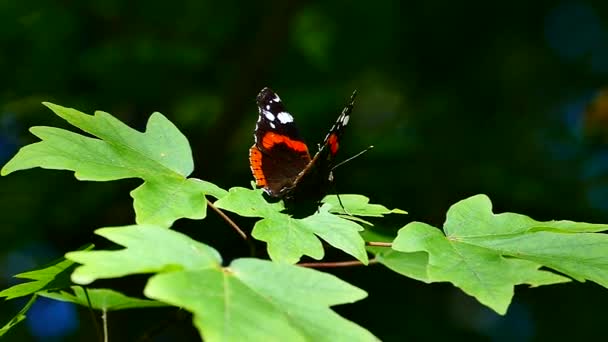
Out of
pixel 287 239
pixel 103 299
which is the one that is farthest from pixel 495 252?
pixel 103 299

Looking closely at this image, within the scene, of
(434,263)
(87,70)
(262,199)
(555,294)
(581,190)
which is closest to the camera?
(434,263)

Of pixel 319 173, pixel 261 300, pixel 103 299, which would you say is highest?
pixel 319 173

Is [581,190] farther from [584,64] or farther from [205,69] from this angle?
[205,69]

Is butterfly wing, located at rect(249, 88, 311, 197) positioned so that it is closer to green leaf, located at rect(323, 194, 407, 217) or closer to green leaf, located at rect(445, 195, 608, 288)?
green leaf, located at rect(323, 194, 407, 217)

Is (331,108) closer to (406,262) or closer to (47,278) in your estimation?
(406,262)

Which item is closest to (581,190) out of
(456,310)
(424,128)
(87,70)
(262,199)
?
(424,128)

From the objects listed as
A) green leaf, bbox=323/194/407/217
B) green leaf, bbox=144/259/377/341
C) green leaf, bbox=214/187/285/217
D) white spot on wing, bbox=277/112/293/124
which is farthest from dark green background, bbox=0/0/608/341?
green leaf, bbox=144/259/377/341
